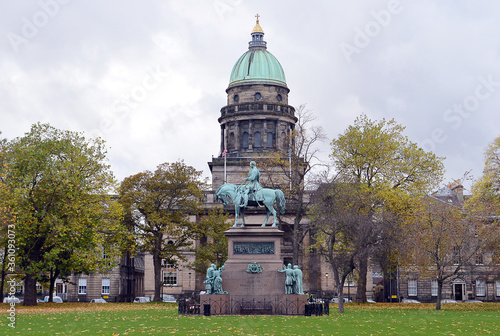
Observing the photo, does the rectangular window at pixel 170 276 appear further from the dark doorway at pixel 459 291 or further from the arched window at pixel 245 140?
the dark doorway at pixel 459 291

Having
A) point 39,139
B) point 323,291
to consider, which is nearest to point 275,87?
point 323,291

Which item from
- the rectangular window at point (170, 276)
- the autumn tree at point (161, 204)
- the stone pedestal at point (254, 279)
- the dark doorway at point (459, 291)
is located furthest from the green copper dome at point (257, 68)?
the stone pedestal at point (254, 279)

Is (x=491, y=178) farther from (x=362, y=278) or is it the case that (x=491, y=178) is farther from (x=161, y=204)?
(x=161, y=204)

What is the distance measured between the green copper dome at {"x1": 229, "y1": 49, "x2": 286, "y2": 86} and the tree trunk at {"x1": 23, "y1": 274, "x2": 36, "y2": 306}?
56.3 metres

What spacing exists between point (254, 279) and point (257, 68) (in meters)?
66.3

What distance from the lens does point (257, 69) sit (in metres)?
98.6

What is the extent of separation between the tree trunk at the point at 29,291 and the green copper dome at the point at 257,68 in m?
56.2

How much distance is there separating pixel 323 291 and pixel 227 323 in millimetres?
59712

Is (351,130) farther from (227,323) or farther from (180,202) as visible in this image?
(227,323)

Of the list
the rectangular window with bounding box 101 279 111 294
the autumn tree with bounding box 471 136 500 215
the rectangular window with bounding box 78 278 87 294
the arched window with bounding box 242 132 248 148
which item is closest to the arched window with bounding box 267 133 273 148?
the arched window with bounding box 242 132 248 148

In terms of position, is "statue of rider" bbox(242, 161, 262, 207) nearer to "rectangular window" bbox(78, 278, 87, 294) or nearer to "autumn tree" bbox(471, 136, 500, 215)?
"autumn tree" bbox(471, 136, 500, 215)

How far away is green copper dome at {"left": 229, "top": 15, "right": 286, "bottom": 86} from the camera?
9800cm

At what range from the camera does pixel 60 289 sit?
88.0 meters

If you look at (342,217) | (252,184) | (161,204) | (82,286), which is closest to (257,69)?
(161,204)
